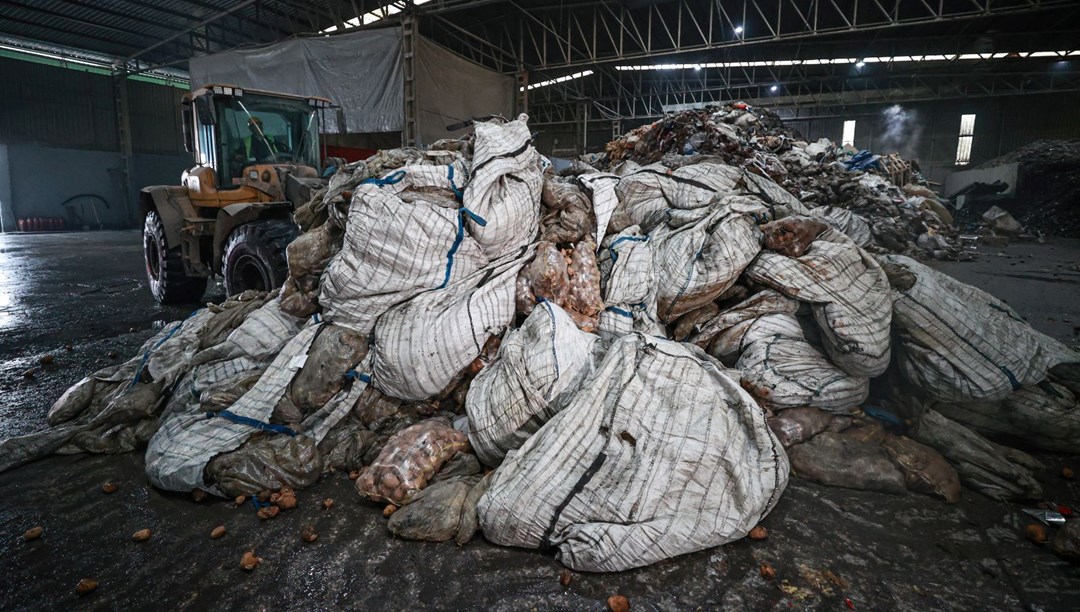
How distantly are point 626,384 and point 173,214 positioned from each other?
4.78 metres

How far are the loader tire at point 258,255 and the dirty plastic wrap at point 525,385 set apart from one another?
243 centimetres

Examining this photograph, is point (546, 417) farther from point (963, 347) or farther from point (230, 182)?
point (230, 182)

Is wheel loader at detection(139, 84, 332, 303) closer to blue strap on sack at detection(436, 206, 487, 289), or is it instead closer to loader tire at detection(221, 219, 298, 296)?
loader tire at detection(221, 219, 298, 296)

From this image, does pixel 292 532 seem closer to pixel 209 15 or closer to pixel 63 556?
pixel 63 556

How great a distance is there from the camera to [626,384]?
1612 millimetres

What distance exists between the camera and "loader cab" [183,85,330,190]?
14.1ft

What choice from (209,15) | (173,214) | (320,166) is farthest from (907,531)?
(209,15)

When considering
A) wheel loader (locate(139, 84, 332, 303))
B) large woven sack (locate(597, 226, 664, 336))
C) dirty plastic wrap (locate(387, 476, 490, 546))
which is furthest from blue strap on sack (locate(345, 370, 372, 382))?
wheel loader (locate(139, 84, 332, 303))

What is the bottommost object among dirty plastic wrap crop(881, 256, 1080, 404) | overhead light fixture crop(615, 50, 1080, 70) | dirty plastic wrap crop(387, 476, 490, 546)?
dirty plastic wrap crop(387, 476, 490, 546)

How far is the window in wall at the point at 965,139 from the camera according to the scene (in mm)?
16172

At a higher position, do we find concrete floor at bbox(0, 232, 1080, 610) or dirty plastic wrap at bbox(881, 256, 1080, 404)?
dirty plastic wrap at bbox(881, 256, 1080, 404)

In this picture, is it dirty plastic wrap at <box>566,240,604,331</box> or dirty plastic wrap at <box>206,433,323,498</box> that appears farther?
dirty plastic wrap at <box>566,240,604,331</box>

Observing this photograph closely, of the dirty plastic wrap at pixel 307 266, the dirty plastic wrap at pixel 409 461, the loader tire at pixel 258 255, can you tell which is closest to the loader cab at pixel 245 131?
the loader tire at pixel 258 255

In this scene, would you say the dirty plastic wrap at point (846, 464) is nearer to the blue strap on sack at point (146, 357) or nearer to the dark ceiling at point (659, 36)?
the blue strap on sack at point (146, 357)
